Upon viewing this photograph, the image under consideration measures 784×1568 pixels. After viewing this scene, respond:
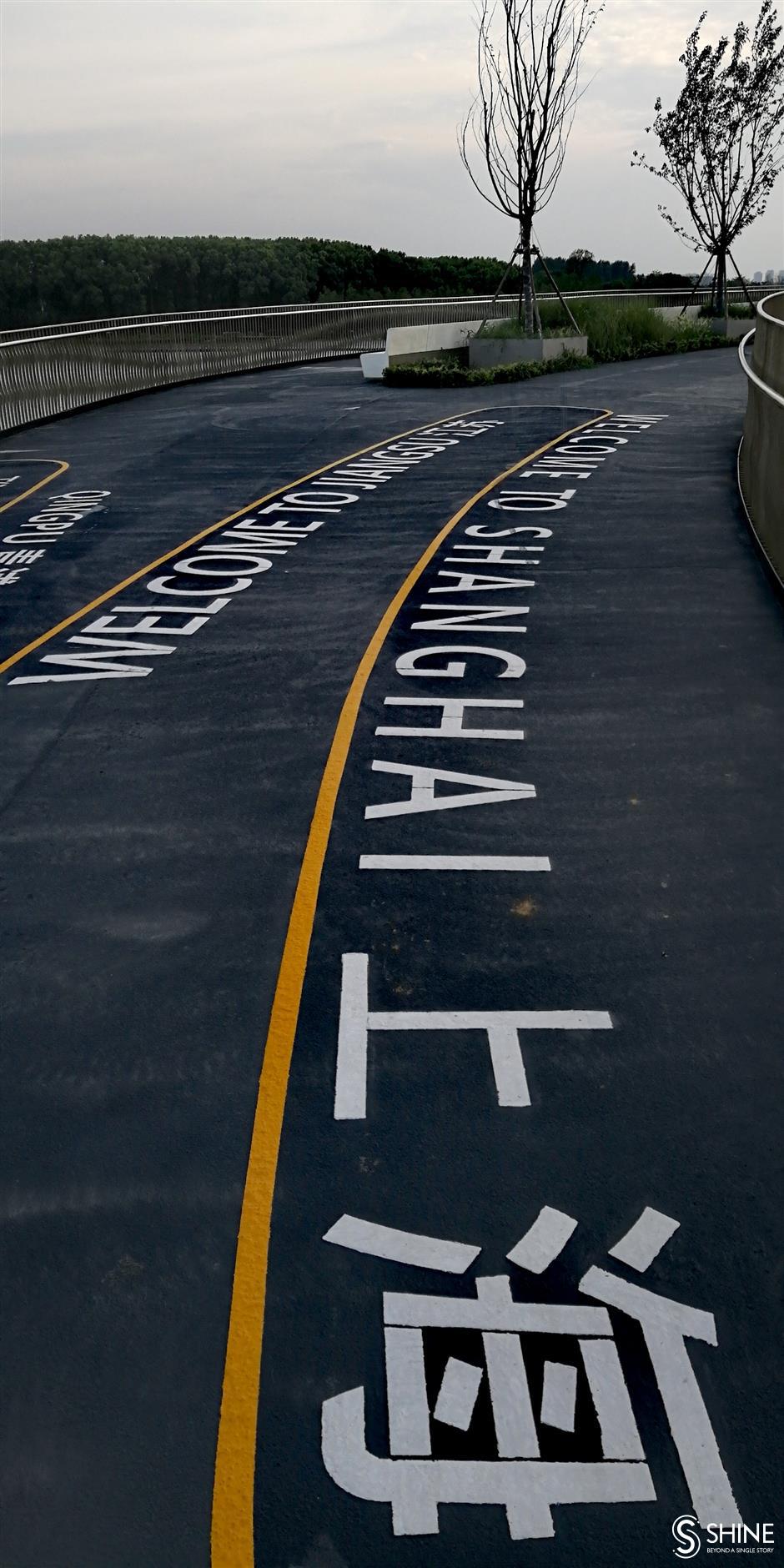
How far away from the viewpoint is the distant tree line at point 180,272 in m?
74.6

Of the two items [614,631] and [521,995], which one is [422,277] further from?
[521,995]

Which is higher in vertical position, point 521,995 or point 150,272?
point 150,272

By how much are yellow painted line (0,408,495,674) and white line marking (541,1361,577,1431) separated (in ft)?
28.4

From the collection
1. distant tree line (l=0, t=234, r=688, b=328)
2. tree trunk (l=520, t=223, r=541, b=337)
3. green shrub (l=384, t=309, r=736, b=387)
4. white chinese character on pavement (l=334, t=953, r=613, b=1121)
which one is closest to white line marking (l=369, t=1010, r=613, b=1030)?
white chinese character on pavement (l=334, t=953, r=613, b=1121)

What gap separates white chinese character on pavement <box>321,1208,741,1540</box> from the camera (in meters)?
3.69

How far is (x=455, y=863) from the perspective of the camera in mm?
7406

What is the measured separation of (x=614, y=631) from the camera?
37.7 ft

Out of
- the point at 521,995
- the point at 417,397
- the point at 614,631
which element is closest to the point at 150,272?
the point at 417,397

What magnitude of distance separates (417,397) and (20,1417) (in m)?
28.1

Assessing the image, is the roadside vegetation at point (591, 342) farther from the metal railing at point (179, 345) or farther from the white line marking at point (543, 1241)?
the white line marking at point (543, 1241)

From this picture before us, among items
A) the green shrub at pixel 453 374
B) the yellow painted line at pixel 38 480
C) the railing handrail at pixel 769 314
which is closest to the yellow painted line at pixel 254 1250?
the railing handrail at pixel 769 314

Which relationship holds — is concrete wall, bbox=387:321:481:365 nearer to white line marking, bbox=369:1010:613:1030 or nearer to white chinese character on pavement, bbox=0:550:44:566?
white chinese character on pavement, bbox=0:550:44:566

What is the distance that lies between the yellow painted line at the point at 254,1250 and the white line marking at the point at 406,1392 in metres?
0.44

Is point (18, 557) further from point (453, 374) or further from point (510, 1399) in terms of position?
point (453, 374)
